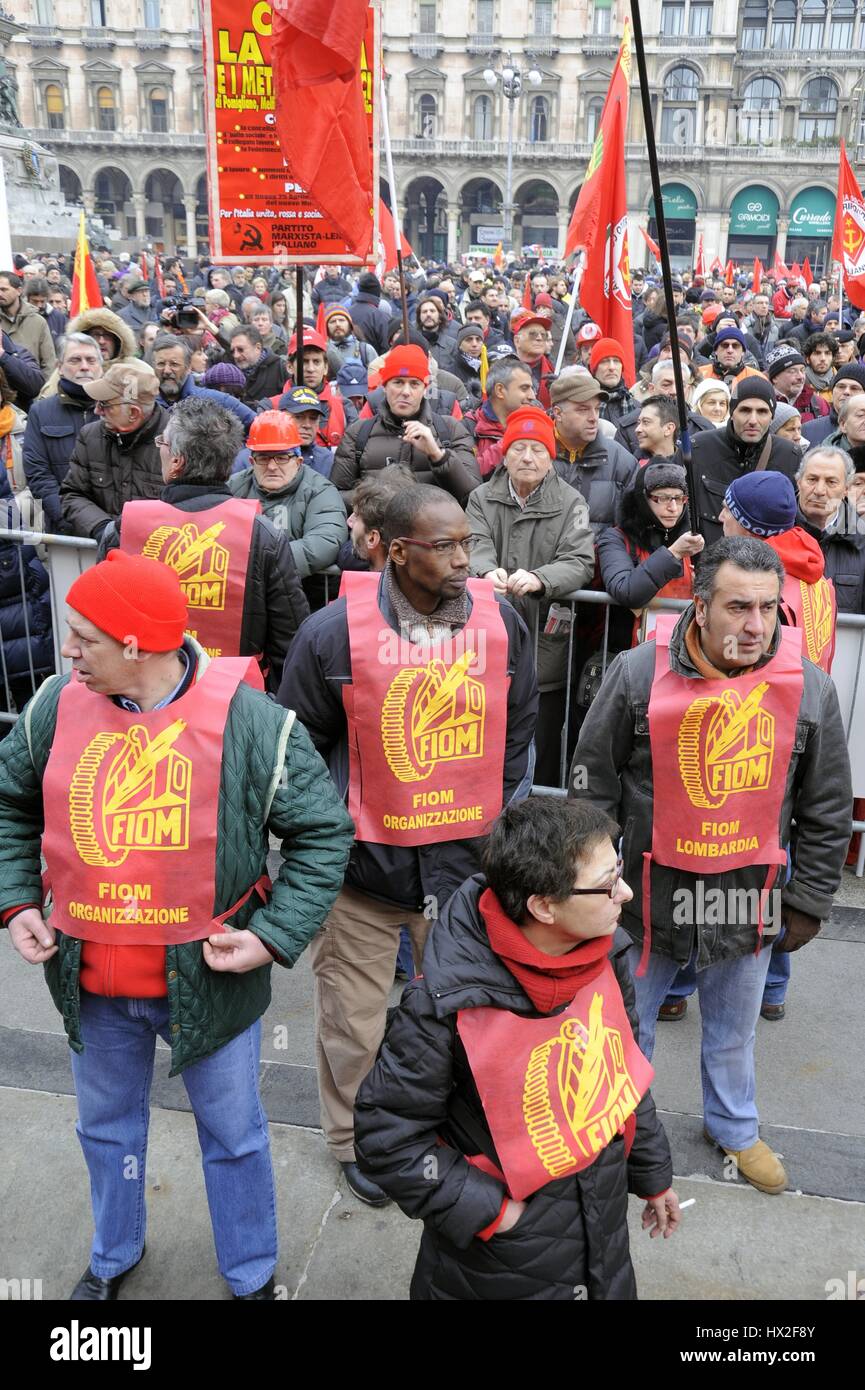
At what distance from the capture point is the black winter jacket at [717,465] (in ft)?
17.4

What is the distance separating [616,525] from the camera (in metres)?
4.63

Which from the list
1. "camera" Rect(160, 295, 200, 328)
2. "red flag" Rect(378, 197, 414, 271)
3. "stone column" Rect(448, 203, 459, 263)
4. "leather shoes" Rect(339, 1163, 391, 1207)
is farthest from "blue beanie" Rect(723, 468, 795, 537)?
"stone column" Rect(448, 203, 459, 263)

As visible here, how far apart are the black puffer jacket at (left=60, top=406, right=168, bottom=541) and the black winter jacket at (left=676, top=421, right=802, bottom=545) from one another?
7.99 feet

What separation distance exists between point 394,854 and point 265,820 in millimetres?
605

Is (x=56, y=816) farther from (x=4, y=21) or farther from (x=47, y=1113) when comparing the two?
(x=4, y=21)

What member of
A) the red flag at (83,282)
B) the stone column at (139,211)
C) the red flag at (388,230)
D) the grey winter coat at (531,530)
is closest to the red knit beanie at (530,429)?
the grey winter coat at (531,530)

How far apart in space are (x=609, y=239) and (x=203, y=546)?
4.41 meters

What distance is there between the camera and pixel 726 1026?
10.4 ft

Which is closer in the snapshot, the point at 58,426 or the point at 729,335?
the point at 58,426

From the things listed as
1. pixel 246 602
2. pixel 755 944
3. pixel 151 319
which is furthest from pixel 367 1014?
pixel 151 319

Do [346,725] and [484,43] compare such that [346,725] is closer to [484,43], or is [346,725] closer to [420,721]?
[420,721]

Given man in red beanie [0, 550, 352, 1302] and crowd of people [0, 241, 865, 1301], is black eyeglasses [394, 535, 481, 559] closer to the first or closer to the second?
crowd of people [0, 241, 865, 1301]

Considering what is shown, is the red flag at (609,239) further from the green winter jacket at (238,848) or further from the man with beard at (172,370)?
the green winter jacket at (238,848)

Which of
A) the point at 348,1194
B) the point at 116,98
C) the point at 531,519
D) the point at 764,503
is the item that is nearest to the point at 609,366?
the point at 531,519
